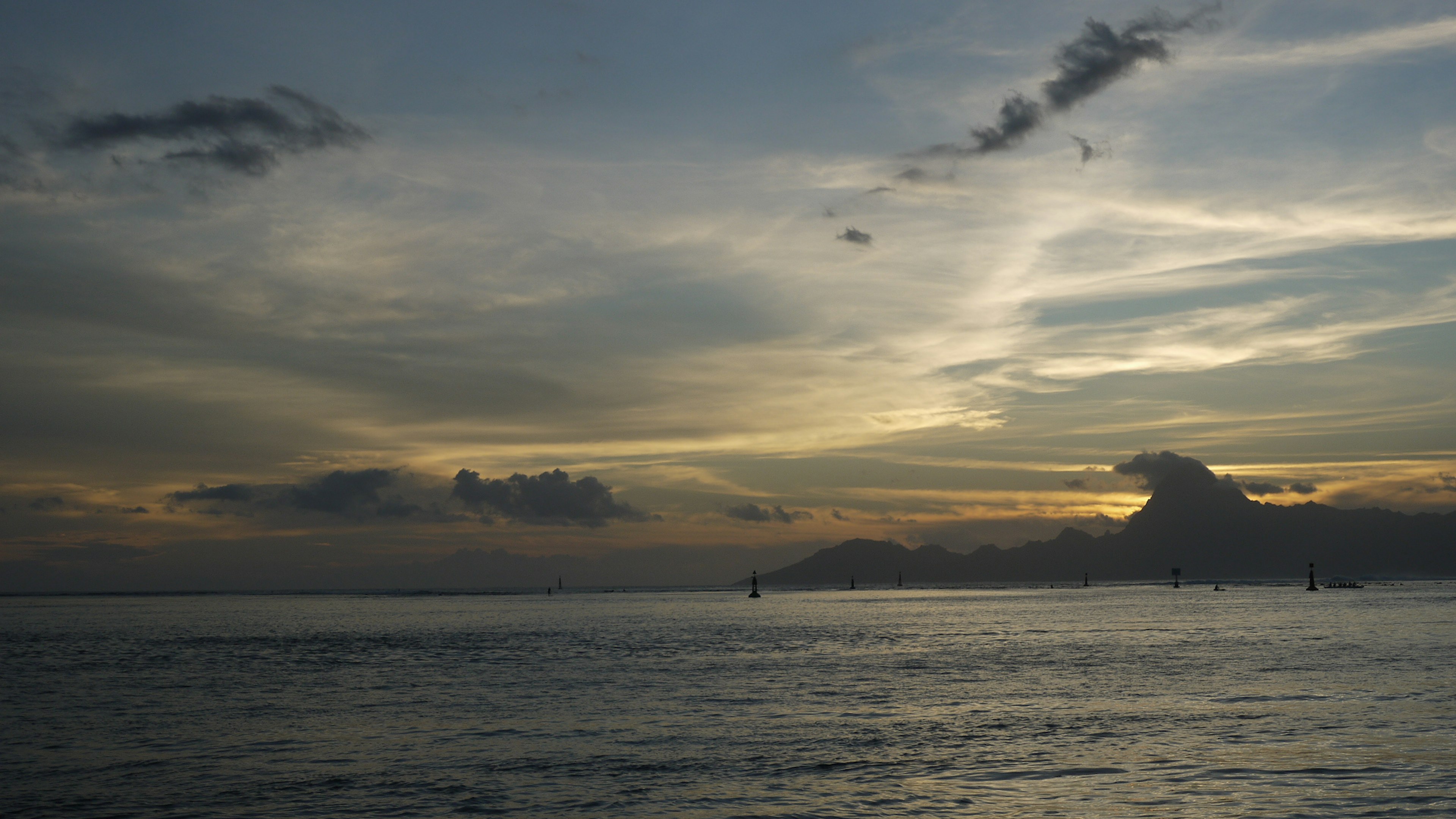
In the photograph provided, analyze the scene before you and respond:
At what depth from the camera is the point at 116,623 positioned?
115 metres

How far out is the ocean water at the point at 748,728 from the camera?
21.6 meters

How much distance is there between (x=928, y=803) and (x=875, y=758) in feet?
17.0

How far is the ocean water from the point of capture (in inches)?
849

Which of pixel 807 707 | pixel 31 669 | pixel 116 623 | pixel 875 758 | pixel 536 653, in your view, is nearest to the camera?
pixel 875 758

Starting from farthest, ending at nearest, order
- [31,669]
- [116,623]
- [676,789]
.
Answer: [116,623]
[31,669]
[676,789]

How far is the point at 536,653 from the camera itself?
6331 centimetres

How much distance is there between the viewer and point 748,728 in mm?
31484

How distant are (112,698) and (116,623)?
288ft

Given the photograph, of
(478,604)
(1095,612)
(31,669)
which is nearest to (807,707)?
(31,669)

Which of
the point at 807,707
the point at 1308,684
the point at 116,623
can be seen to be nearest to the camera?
the point at 807,707

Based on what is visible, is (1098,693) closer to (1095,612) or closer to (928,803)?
(928,803)

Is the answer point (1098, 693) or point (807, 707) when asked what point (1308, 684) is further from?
point (807, 707)

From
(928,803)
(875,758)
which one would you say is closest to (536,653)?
(875,758)

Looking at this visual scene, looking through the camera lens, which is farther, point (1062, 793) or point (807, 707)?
point (807, 707)
